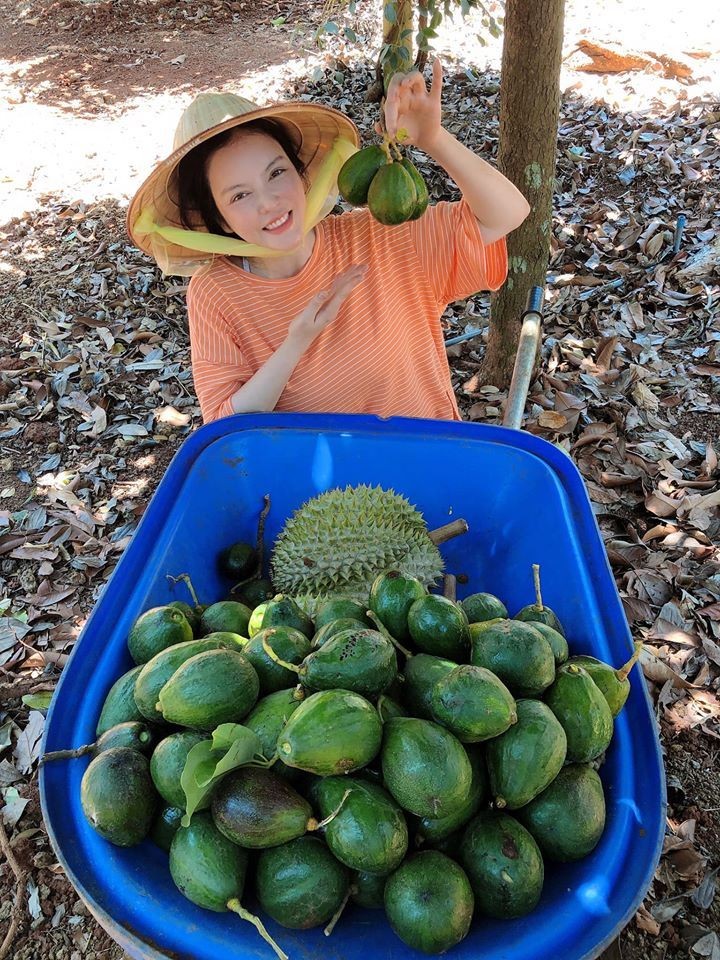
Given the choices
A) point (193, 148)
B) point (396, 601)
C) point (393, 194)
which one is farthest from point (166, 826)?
point (193, 148)

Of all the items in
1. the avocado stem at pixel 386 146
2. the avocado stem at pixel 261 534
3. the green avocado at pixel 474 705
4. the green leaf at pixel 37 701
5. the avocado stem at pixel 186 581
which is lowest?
the green leaf at pixel 37 701

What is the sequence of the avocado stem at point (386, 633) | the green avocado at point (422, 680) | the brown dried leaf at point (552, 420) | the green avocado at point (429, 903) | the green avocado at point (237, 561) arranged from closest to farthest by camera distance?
the green avocado at point (429, 903), the green avocado at point (422, 680), the avocado stem at point (386, 633), the green avocado at point (237, 561), the brown dried leaf at point (552, 420)

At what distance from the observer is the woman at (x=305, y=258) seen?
2.22 metres

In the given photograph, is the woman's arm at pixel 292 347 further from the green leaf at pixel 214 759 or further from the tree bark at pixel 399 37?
the green leaf at pixel 214 759

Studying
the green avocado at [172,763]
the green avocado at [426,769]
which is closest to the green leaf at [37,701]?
the green avocado at [172,763]

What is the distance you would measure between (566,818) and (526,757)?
0.16 m

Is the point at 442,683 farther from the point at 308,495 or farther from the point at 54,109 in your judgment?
the point at 54,109

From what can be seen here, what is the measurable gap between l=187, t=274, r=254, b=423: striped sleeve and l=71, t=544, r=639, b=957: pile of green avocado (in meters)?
1.18

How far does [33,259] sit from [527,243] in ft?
13.5

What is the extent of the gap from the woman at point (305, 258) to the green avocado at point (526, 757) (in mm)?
1391

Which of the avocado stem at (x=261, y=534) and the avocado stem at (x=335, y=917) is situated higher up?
the avocado stem at (x=335, y=917)

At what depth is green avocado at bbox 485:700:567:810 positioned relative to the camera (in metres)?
1.23

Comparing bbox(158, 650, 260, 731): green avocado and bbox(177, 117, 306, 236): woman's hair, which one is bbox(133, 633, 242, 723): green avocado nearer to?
bbox(158, 650, 260, 731): green avocado

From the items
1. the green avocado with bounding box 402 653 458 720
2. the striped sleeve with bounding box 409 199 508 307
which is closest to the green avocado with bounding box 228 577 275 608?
the green avocado with bounding box 402 653 458 720
